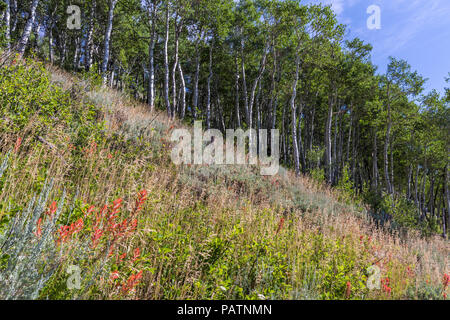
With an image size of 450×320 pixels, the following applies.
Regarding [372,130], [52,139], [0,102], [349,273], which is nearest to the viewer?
[349,273]

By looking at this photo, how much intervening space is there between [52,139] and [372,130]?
29882 mm

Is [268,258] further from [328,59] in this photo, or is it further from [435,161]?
[435,161]

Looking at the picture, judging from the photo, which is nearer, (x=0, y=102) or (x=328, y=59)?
(x=0, y=102)

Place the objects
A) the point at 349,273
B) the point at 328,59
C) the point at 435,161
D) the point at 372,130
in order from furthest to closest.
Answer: the point at 372,130, the point at 435,161, the point at 328,59, the point at 349,273

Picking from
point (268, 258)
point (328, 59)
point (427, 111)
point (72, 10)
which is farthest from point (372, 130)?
point (72, 10)

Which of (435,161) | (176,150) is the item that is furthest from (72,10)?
(435,161)

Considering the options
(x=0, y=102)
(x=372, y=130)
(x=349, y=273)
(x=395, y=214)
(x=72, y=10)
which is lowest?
(x=395, y=214)

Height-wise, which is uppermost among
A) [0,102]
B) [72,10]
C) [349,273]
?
[72,10]

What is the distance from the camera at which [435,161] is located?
69.6 ft

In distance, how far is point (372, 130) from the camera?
82.7 ft

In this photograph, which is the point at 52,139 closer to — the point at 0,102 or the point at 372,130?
the point at 0,102
